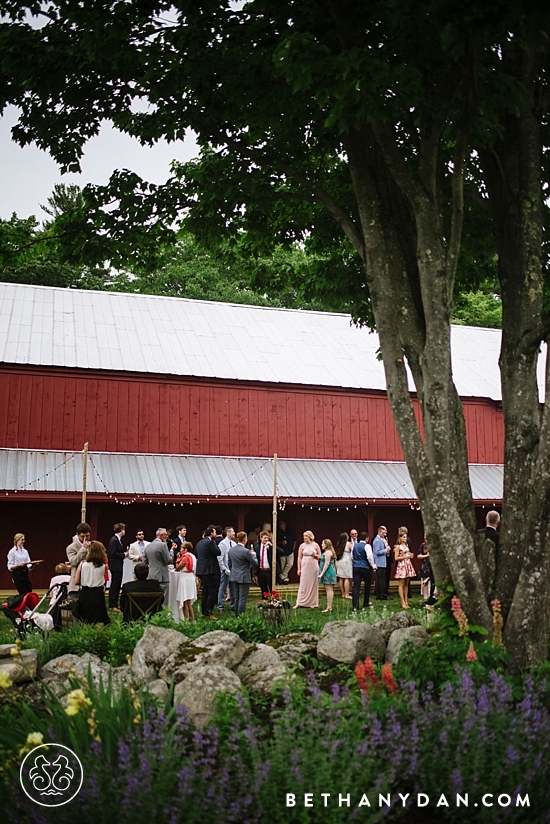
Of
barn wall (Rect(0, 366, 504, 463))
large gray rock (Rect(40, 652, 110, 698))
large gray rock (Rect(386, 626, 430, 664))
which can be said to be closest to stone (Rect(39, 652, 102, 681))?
large gray rock (Rect(40, 652, 110, 698))

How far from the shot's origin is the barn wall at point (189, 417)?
21.8 metres

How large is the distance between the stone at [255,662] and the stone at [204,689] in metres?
0.39

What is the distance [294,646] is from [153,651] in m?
1.29

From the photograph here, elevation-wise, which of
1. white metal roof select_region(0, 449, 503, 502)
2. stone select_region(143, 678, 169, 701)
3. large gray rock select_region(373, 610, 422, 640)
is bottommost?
stone select_region(143, 678, 169, 701)

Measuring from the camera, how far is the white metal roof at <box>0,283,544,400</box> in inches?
909

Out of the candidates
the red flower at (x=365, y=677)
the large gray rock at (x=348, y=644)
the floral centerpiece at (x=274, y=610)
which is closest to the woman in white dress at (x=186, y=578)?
the floral centerpiece at (x=274, y=610)

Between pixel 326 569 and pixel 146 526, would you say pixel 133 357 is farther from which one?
pixel 326 569

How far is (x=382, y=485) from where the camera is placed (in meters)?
23.3

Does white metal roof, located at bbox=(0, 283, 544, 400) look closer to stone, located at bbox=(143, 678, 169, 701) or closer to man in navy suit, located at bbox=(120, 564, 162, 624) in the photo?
man in navy suit, located at bbox=(120, 564, 162, 624)

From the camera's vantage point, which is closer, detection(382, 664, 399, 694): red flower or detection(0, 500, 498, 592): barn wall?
detection(382, 664, 399, 694): red flower

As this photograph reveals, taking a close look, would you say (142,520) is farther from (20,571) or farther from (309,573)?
(20,571)

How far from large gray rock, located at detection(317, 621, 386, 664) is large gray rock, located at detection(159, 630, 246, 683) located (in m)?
0.74

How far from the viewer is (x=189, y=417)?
23.2 metres

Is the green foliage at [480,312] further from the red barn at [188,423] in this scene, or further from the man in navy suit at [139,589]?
the man in navy suit at [139,589]
